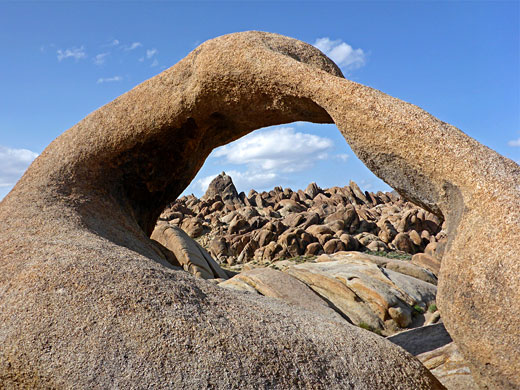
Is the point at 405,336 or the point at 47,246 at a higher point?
the point at 405,336

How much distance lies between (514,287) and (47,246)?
5.01 meters

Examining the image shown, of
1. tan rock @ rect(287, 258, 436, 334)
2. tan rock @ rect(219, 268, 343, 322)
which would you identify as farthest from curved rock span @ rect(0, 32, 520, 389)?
tan rock @ rect(287, 258, 436, 334)

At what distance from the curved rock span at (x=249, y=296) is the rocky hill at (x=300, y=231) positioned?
35.7 feet

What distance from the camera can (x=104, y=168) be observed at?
832 centimetres

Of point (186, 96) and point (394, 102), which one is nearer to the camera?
point (394, 102)

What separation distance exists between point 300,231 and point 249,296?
21.2 meters

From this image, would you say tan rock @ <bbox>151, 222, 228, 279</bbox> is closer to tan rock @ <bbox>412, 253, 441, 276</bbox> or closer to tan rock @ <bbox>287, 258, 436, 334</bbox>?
tan rock @ <bbox>287, 258, 436, 334</bbox>

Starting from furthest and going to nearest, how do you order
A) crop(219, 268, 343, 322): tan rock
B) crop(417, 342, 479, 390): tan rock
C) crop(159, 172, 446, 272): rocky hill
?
crop(159, 172, 446, 272): rocky hill → crop(219, 268, 343, 322): tan rock → crop(417, 342, 479, 390): tan rock

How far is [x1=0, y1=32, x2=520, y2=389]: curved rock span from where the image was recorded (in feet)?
15.0

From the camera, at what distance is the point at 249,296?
6.16 meters

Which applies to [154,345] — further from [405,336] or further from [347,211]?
[347,211]

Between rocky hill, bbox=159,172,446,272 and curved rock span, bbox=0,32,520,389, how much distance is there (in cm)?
1087

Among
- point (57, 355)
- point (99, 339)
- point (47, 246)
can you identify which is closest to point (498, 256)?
point (99, 339)

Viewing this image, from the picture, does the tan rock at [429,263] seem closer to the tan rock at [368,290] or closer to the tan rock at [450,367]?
the tan rock at [368,290]
